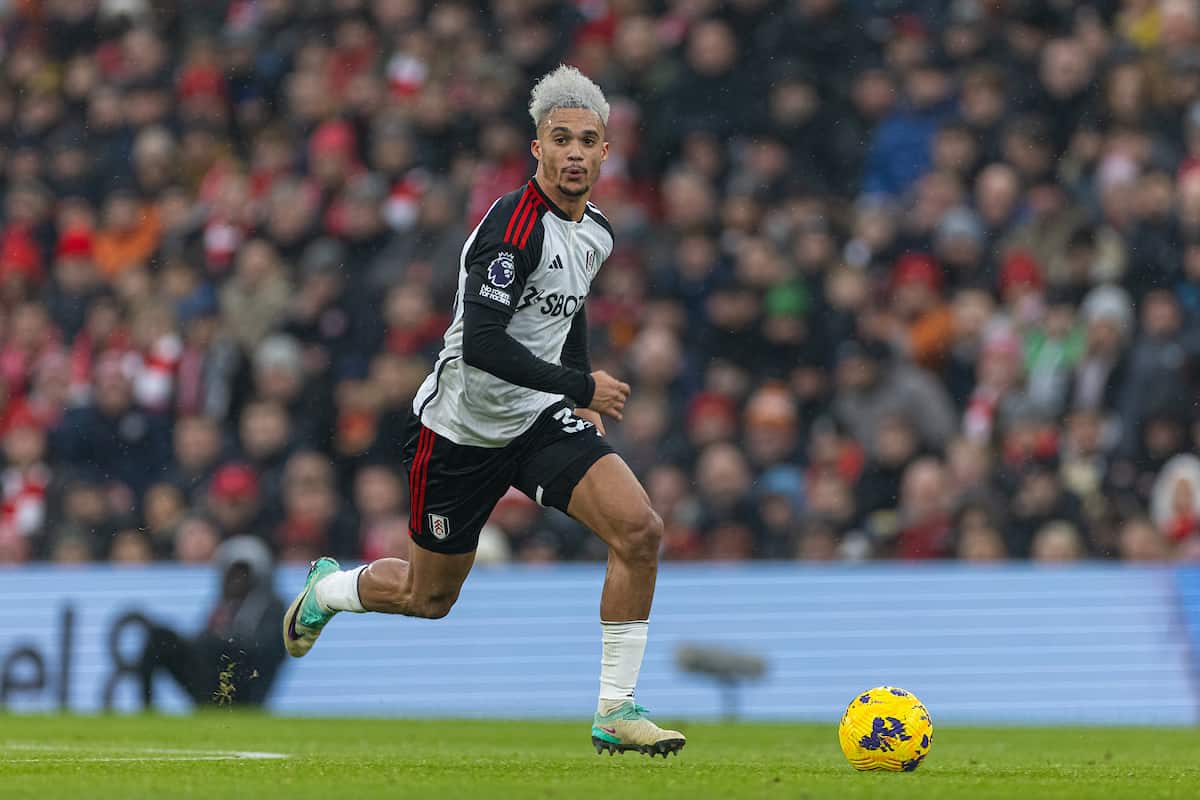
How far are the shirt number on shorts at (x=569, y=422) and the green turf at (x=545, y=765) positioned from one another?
128 cm

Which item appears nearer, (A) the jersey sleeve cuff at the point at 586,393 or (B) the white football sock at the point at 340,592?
(A) the jersey sleeve cuff at the point at 586,393

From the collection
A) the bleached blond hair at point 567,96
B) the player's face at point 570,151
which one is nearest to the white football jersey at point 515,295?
the player's face at point 570,151

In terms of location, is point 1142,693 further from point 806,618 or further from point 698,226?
point 698,226

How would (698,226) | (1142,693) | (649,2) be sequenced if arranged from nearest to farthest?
1. (1142,693)
2. (698,226)
3. (649,2)

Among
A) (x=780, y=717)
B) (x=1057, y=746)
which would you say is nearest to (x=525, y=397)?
(x=1057, y=746)

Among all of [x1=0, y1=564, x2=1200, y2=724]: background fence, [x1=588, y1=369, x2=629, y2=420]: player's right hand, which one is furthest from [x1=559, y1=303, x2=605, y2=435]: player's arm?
[x1=0, y1=564, x2=1200, y2=724]: background fence

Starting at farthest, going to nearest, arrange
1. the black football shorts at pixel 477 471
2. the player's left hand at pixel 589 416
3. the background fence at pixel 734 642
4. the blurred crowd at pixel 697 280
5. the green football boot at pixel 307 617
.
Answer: the blurred crowd at pixel 697 280 → the background fence at pixel 734 642 → the green football boot at pixel 307 617 → the player's left hand at pixel 589 416 → the black football shorts at pixel 477 471

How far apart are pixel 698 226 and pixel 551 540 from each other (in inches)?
116

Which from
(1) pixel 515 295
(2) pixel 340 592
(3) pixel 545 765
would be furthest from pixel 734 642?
(1) pixel 515 295

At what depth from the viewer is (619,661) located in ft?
26.3

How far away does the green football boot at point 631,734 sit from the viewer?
25.9ft

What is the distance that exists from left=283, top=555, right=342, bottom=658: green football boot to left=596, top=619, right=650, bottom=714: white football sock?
1.51m

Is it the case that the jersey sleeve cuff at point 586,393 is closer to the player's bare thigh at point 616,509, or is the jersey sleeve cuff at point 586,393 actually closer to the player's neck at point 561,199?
the player's bare thigh at point 616,509

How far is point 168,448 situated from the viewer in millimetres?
16797
